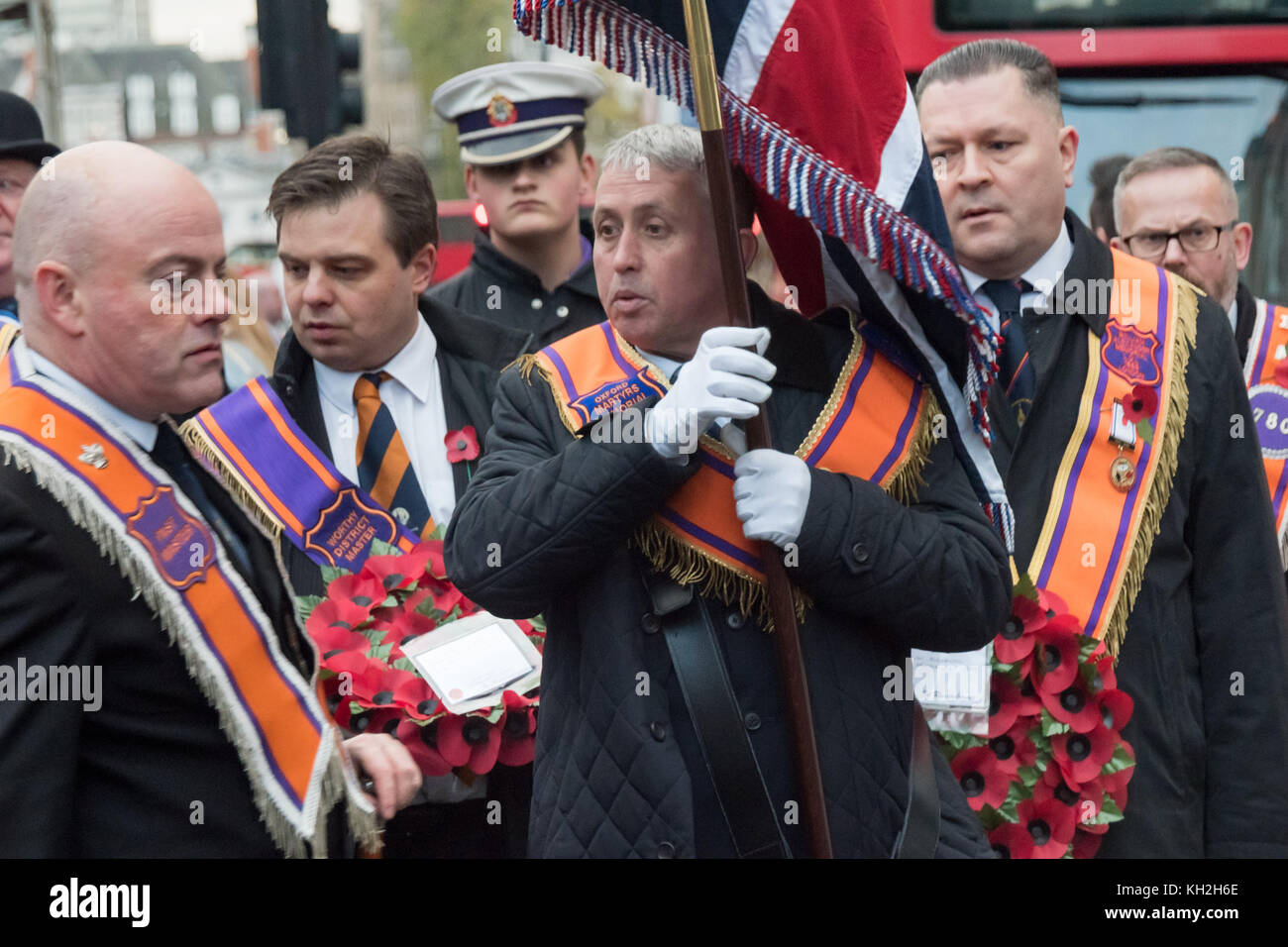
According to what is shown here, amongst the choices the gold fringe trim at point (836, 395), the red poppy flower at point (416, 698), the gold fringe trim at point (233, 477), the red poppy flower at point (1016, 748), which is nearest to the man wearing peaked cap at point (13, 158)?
the gold fringe trim at point (233, 477)

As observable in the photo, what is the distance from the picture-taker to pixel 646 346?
123 inches

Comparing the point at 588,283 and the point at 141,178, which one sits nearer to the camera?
the point at 141,178

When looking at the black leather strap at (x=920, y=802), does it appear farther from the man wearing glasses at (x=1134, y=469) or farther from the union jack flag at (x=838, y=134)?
the man wearing glasses at (x=1134, y=469)

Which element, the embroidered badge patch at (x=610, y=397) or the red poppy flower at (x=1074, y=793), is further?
the red poppy flower at (x=1074, y=793)

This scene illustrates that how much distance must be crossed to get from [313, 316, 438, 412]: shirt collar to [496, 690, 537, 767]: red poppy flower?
1.02 meters

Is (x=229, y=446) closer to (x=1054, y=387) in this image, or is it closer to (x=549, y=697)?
(x=549, y=697)

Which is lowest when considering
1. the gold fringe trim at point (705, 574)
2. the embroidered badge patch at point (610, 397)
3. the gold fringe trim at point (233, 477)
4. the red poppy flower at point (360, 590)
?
Answer: the red poppy flower at point (360, 590)

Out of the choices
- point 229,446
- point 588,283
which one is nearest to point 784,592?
point 229,446

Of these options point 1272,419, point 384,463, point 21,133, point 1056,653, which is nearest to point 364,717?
point 384,463

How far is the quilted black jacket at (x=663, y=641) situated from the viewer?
9.42 ft

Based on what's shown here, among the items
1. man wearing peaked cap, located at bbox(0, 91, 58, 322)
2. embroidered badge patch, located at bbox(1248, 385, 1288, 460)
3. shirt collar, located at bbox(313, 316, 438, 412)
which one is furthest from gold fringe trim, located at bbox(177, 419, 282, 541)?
embroidered badge patch, located at bbox(1248, 385, 1288, 460)

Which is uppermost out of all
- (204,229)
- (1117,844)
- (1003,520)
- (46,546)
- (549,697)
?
(204,229)

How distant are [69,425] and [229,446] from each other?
1463mm

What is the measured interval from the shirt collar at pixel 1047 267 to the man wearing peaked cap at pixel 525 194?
2.11 meters
